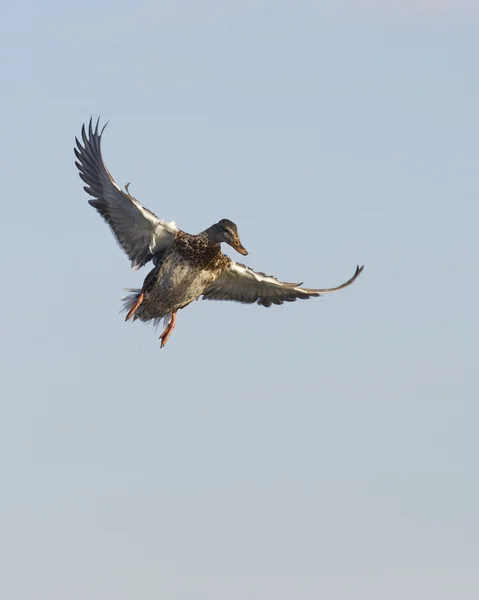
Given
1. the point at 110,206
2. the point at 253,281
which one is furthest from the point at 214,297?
the point at 110,206

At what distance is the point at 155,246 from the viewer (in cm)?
3297

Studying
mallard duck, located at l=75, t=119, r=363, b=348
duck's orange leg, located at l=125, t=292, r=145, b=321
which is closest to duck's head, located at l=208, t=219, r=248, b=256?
mallard duck, located at l=75, t=119, r=363, b=348

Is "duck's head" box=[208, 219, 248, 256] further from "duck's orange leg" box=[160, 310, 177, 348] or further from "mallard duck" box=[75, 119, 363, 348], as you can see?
"duck's orange leg" box=[160, 310, 177, 348]

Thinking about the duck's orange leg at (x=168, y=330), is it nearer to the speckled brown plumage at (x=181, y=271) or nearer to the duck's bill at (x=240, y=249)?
the speckled brown plumage at (x=181, y=271)

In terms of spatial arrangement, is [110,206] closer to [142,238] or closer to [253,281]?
[142,238]

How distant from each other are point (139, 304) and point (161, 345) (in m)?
0.90

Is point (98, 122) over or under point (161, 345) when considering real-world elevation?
over

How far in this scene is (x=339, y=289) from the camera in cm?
3438

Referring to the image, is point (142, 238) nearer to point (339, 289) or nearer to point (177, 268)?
point (177, 268)

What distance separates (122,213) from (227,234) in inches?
76.3

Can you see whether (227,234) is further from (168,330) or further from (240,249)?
(168,330)

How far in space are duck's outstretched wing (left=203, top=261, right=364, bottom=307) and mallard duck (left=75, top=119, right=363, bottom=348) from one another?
2.32ft

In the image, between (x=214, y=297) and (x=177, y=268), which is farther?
(x=214, y=297)

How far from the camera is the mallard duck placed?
32375 millimetres
